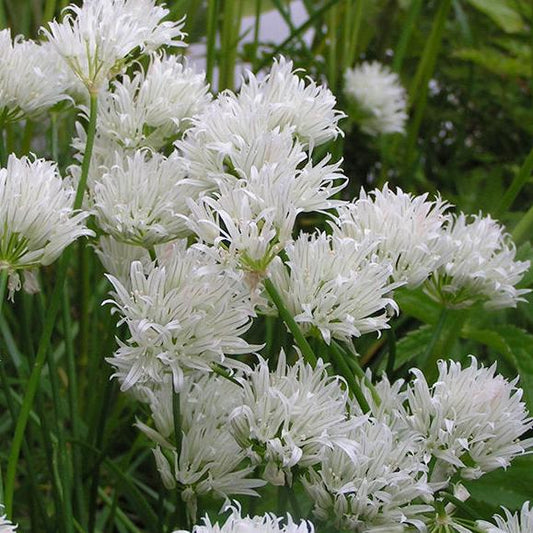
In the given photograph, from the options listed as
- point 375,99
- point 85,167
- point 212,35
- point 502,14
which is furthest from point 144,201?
point 502,14

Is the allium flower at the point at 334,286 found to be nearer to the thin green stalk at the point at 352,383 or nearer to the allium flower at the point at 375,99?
the thin green stalk at the point at 352,383

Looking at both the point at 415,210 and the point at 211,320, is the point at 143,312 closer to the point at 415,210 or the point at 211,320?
the point at 211,320

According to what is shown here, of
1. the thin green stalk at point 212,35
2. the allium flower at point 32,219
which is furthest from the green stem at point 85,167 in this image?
the thin green stalk at point 212,35

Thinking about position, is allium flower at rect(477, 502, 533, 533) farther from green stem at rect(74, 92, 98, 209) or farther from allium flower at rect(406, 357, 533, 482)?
green stem at rect(74, 92, 98, 209)

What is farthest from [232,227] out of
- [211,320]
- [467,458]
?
[467,458]

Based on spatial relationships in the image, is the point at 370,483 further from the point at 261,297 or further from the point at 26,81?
the point at 26,81
